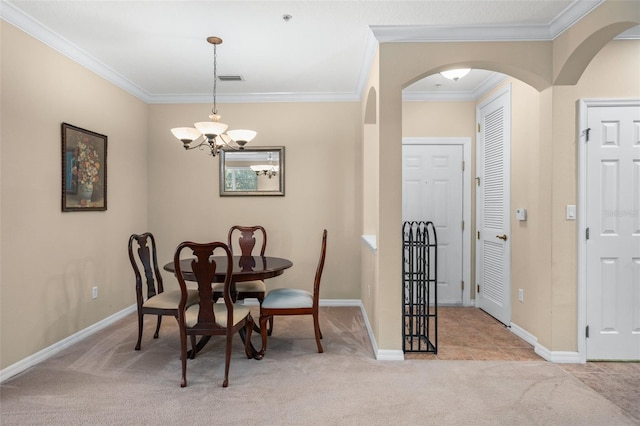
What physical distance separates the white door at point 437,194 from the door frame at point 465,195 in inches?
1.8

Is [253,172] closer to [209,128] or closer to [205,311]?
[209,128]

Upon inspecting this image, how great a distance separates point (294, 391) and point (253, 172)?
9.49ft

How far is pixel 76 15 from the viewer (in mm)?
2811

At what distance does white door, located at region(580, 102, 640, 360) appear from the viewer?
295 cm

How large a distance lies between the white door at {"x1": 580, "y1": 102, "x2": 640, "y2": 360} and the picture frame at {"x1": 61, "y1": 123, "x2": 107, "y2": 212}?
4.26 meters

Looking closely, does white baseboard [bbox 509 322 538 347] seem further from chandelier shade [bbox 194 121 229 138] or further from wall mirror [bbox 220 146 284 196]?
chandelier shade [bbox 194 121 229 138]

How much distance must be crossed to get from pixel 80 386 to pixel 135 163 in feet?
8.78

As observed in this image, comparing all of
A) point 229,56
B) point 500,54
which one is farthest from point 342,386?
point 229,56

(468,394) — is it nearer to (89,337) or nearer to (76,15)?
(89,337)

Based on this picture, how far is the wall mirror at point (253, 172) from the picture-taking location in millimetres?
4781

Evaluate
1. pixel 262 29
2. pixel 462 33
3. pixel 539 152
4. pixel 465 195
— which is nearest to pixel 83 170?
pixel 262 29

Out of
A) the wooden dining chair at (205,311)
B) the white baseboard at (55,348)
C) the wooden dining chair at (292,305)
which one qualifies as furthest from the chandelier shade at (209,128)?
the white baseboard at (55,348)

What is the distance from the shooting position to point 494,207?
420 centimetres

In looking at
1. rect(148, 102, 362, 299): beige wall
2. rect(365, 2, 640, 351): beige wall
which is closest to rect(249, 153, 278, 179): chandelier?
rect(148, 102, 362, 299): beige wall
